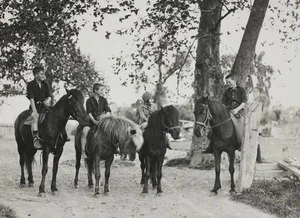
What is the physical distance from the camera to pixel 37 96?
11.2 metres

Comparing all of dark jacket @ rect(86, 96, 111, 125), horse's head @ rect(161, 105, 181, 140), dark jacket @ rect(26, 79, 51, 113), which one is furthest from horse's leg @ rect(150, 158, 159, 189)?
dark jacket @ rect(26, 79, 51, 113)

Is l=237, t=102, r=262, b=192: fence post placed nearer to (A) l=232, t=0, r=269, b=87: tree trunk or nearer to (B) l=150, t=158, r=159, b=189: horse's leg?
(B) l=150, t=158, r=159, b=189: horse's leg

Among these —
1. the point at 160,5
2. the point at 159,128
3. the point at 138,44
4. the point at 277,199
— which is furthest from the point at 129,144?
the point at 138,44

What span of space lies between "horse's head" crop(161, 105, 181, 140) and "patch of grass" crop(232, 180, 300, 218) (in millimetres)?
2012

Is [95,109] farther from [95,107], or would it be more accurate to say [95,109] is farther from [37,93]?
[37,93]

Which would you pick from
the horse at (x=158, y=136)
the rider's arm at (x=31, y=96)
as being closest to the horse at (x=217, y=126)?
the horse at (x=158, y=136)

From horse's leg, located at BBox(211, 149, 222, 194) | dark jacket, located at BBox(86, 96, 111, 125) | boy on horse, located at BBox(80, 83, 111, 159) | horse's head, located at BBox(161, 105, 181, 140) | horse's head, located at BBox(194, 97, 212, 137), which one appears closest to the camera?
horse's head, located at BBox(161, 105, 181, 140)

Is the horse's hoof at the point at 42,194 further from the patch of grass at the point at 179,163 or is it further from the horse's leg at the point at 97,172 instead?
the patch of grass at the point at 179,163

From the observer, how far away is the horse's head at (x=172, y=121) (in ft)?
33.2

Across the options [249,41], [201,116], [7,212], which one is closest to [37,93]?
[7,212]

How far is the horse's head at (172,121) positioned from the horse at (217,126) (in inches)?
19.0

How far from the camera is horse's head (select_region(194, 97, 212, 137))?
10234mm

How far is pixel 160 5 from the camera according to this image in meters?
13.9

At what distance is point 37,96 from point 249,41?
7.89m
